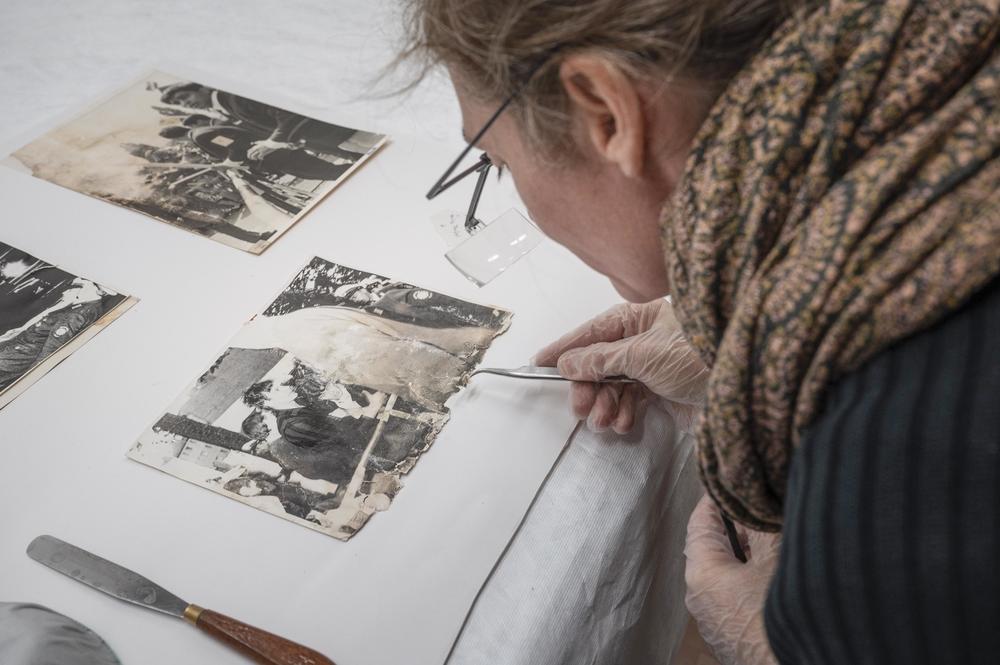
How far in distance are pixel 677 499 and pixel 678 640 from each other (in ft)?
0.64

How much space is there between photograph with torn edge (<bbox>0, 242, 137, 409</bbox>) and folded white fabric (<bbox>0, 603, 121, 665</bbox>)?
312 mm

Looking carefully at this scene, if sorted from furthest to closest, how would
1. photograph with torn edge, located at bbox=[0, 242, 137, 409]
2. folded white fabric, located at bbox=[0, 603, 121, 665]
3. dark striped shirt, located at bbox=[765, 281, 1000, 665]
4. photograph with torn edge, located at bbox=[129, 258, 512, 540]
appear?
photograph with torn edge, located at bbox=[0, 242, 137, 409] → photograph with torn edge, located at bbox=[129, 258, 512, 540] → folded white fabric, located at bbox=[0, 603, 121, 665] → dark striped shirt, located at bbox=[765, 281, 1000, 665]

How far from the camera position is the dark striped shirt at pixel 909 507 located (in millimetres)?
435

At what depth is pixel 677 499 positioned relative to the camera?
909 mm

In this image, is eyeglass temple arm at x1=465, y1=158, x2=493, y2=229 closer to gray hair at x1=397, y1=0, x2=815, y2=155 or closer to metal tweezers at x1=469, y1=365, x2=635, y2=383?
metal tweezers at x1=469, y1=365, x2=635, y2=383

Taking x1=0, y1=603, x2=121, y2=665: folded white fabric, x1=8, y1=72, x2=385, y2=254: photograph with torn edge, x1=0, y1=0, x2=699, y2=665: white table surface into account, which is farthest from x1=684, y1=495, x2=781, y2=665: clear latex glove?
x1=8, y1=72, x2=385, y2=254: photograph with torn edge

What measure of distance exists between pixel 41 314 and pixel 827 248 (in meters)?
0.92

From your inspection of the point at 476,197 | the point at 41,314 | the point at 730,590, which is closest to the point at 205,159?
the point at 41,314

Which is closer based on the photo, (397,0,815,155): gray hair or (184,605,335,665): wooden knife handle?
(397,0,815,155): gray hair

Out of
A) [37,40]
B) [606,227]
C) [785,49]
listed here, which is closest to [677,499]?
[606,227]

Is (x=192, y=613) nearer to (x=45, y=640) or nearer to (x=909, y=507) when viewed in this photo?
(x=45, y=640)

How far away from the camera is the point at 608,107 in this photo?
1.81 ft

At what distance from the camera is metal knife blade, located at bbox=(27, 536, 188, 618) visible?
0.70m

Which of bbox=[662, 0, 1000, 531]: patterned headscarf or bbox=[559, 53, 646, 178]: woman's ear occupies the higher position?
bbox=[559, 53, 646, 178]: woman's ear
